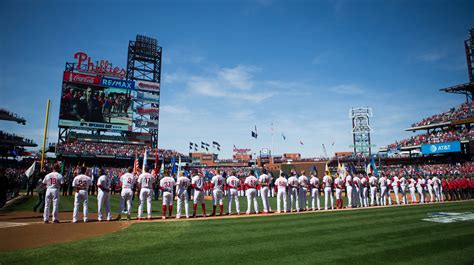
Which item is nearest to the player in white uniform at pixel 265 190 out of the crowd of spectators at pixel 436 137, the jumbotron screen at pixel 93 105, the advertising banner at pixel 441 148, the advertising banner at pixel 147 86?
the jumbotron screen at pixel 93 105

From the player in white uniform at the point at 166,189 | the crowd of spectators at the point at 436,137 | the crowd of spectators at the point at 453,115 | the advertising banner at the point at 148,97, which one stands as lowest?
the player in white uniform at the point at 166,189

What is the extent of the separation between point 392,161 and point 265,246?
184ft

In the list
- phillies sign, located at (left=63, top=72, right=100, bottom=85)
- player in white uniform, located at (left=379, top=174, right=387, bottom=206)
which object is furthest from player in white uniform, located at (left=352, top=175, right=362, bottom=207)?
phillies sign, located at (left=63, top=72, right=100, bottom=85)

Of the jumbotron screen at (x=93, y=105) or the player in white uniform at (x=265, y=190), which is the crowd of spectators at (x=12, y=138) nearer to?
the jumbotron screen at (x=93, y=105)

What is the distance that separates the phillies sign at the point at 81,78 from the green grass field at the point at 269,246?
144 feet

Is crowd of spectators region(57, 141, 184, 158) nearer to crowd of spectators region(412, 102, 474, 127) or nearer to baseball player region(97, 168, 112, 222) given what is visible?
baseball player region(97, 168, 112, 222)

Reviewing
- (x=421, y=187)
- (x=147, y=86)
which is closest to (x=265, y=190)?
(x=421, y=187)

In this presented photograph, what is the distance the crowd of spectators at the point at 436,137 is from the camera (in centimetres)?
4366

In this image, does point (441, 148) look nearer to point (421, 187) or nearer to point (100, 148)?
point (421, 187)

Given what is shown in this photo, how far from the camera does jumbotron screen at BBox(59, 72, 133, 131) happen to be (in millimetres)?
44312

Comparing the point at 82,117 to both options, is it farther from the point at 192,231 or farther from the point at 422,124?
the point at 422,124

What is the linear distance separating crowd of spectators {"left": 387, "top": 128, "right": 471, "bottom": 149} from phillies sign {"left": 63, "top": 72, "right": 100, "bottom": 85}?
59366 mm

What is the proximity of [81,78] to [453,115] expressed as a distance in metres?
65.8

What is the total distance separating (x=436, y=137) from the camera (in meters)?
48.7
